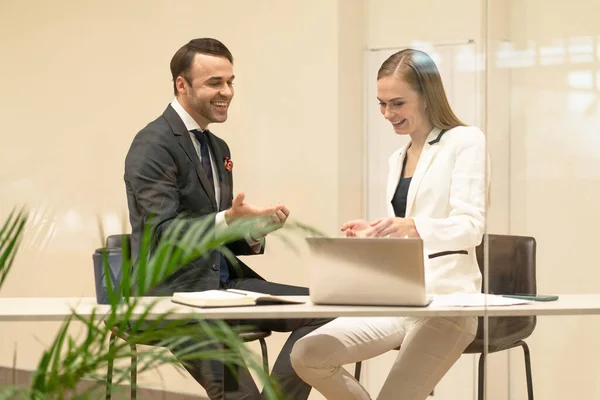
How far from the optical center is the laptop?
213 centimetres

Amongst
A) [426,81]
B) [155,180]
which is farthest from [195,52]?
[426,81]

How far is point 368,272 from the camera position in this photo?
7.10ft

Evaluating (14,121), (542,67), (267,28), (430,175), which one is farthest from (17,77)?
(542,67)

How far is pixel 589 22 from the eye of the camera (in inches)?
84.2

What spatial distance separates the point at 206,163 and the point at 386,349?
0.84 metres

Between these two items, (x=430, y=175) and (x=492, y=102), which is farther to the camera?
(x=430, y=175)

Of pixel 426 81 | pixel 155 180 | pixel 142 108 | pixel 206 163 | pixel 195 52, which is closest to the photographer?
pixel 426 81

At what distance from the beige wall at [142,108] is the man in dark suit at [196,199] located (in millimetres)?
812

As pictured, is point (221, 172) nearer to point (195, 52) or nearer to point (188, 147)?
point (188, 147)

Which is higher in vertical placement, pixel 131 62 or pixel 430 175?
pixel 131 62

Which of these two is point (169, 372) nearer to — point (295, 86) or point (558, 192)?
point (295, 86)

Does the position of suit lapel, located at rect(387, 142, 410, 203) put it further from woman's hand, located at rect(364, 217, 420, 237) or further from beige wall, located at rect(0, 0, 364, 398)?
beige wall, located at rect(0, 0, 364, 398)

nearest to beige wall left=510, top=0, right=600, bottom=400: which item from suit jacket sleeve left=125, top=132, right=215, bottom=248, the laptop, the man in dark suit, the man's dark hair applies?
the laptop

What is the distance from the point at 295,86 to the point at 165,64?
1.77ft
